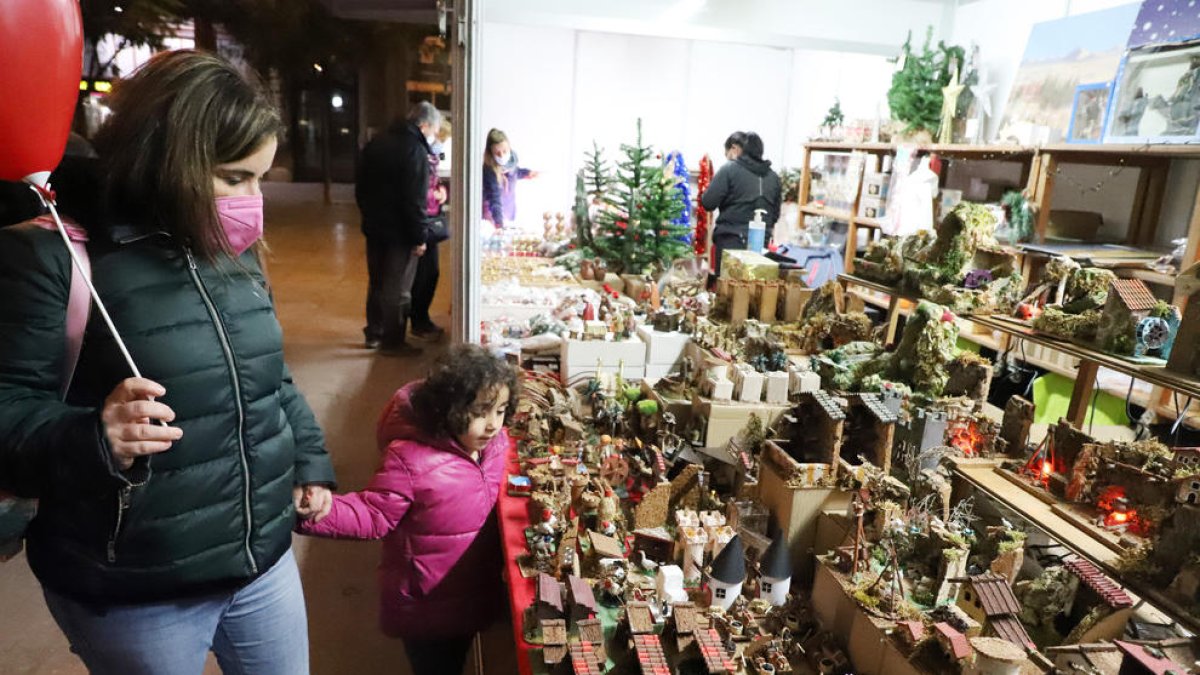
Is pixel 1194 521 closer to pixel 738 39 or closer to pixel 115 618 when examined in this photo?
pixel 115 618

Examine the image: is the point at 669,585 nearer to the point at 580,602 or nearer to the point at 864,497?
the point at 580,602

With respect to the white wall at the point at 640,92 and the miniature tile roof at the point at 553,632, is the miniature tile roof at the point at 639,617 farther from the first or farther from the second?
the white wall at the point at 640,92

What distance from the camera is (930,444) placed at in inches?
78.7

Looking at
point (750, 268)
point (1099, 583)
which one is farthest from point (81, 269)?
point (750, 268)

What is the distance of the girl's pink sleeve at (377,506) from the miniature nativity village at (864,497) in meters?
0.27

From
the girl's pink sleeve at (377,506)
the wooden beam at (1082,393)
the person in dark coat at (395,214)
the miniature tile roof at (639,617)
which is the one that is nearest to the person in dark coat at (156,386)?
the girl's pink sleeve at (377,506)

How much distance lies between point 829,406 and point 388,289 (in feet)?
10.8

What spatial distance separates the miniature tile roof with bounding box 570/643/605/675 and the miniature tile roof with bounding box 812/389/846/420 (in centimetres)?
82

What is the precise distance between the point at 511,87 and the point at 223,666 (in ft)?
16.7

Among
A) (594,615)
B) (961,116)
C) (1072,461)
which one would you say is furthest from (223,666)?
(961,116)

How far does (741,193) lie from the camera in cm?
471

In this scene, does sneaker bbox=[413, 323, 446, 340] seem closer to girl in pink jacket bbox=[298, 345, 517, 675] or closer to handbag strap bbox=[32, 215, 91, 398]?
girl in pink jacket bbox=[298, 345, 517, 675]

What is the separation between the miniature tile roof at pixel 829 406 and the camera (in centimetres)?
180

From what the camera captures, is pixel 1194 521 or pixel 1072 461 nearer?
pixel 1194 521
